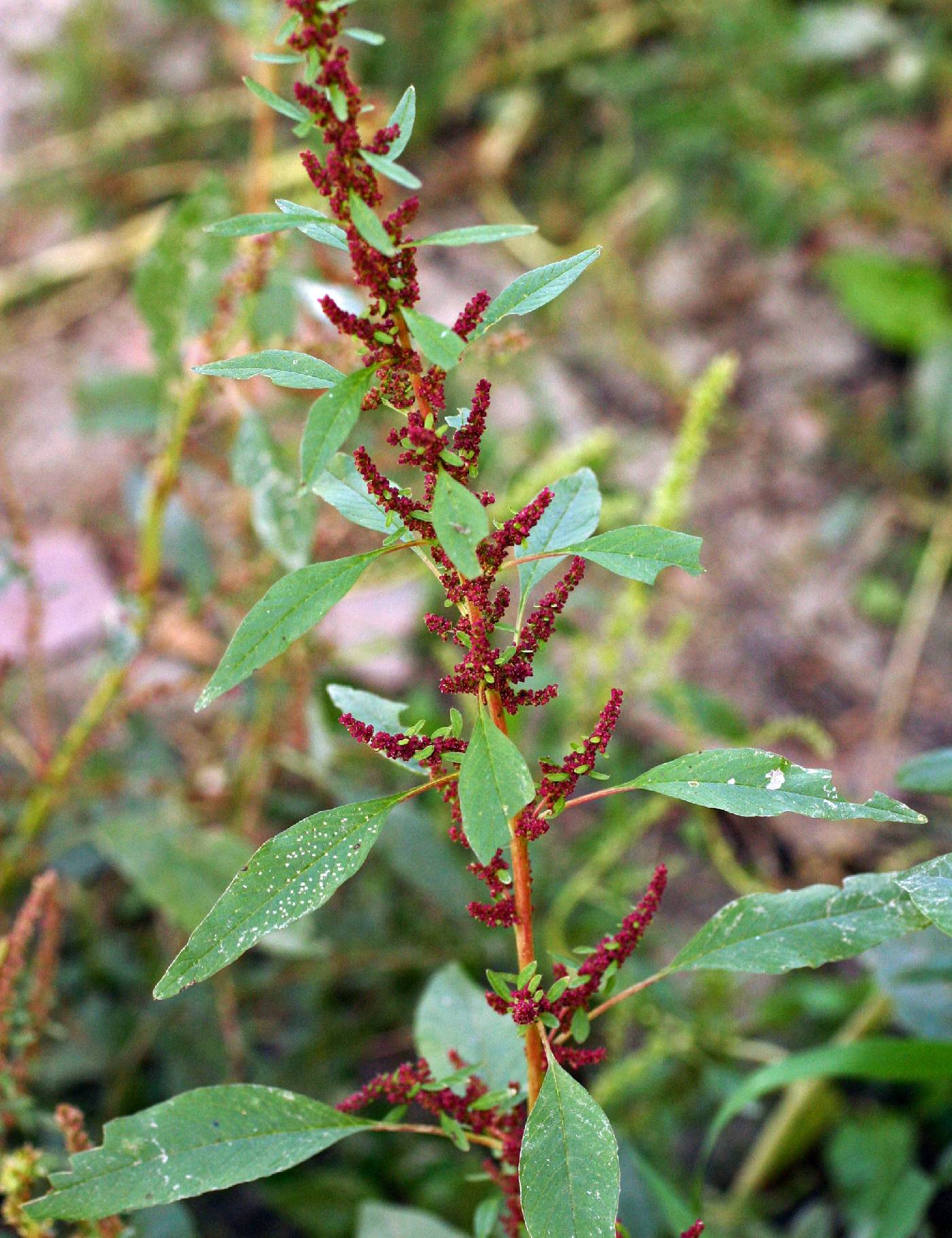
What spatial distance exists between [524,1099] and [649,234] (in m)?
2.17

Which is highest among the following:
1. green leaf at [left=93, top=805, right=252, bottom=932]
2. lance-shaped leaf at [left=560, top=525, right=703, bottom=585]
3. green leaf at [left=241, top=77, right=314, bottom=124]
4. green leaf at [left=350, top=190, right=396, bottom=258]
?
green leaf at [left=241, top=77, right=314, bottom=124]

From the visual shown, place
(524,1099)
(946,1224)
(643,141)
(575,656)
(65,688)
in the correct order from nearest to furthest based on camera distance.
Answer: (524,1099)
(946,1224)
(575,656)
(65,688)
(643,141)

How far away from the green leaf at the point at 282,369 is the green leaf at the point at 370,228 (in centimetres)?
8

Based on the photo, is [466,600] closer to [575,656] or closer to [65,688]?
[575,656]

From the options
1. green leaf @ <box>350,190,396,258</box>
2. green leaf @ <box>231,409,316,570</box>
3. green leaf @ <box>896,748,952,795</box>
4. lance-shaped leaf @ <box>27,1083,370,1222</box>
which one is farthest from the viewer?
green leaf @ <box>231,409,316,570</box>

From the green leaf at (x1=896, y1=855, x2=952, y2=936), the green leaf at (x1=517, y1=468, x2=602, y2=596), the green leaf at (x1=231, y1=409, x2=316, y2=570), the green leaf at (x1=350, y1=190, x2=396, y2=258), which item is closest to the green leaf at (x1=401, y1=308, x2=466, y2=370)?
the green leaf at (x1=350, y1=190, x2=396, y2=258)

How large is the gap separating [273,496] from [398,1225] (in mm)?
629

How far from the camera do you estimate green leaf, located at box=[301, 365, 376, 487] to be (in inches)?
20.4

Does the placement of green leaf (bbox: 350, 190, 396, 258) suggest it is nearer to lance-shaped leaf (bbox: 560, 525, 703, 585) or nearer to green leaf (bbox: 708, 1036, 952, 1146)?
lance-shaped leaf (bbox: 560, 525, 703, 585)

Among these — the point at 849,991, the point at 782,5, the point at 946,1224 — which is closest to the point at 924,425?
the point at 782,5

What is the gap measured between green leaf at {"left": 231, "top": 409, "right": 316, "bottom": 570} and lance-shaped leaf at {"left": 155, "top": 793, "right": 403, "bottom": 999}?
0.41 m

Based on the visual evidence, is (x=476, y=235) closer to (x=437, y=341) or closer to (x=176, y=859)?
(x=437, y=341)

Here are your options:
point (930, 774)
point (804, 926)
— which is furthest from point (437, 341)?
point (930, 774)

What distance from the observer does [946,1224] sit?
3.97 ft
